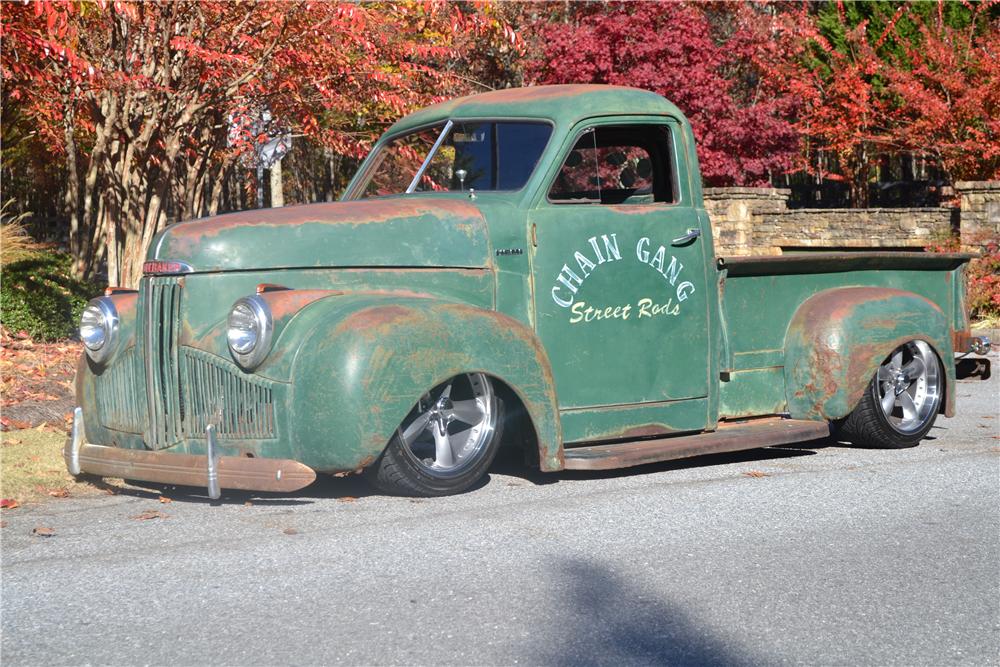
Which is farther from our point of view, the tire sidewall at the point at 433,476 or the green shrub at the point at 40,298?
the green shrub at the point at 40,298

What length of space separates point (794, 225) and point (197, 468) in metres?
16.3

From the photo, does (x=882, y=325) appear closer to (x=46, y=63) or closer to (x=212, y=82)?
(x=212, y=82)

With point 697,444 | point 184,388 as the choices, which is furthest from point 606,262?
point 184,388

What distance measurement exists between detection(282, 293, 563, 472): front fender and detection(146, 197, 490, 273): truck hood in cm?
32

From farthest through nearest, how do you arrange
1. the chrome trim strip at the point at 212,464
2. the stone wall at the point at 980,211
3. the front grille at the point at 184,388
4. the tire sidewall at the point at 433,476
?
the stone wall at the point at 980,211 → the tire sidewall at the point at 433,476 → the front grille at the point at 184,388 → the chrome trim strip at the point at 212,464

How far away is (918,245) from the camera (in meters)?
18.3

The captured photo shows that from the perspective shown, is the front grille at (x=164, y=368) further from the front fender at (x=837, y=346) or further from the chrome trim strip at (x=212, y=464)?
the front fender at (x=837, y=346)

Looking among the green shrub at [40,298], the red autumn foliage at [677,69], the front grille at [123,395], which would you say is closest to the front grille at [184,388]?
the front grille at [123,395]

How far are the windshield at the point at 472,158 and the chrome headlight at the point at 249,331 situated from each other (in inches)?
63.8

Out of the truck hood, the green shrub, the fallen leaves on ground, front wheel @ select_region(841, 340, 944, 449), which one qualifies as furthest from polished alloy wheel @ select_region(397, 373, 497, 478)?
the green shrub

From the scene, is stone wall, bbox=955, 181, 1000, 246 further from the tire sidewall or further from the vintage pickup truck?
the tire sidewall

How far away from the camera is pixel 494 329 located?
229 inches

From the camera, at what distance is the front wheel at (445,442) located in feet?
18.7

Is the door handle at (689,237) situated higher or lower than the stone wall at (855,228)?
lower
